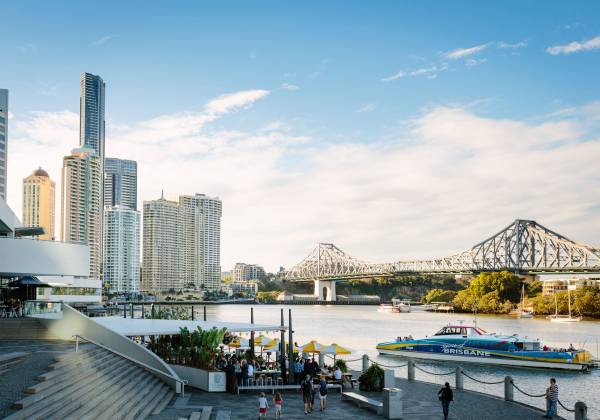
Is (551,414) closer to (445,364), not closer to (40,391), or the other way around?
(40,391)

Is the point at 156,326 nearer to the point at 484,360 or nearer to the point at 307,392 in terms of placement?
the point at 307,392

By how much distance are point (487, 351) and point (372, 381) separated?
66.5 feet

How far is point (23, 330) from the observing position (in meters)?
26.8

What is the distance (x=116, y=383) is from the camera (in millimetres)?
18312

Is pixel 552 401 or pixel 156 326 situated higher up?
pixel 156 326

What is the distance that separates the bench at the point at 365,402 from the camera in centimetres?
1967

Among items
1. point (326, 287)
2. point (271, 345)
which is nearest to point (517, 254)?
point (326, 287)

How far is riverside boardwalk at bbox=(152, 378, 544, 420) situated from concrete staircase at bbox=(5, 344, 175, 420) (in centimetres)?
75

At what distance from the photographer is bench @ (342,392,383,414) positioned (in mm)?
19672

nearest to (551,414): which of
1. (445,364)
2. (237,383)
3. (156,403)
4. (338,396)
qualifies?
(338,396)

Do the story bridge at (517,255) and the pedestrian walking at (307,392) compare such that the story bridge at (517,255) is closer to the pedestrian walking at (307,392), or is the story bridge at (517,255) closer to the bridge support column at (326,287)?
the bridge support column at (326,287)

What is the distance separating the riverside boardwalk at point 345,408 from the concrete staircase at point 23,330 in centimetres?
811

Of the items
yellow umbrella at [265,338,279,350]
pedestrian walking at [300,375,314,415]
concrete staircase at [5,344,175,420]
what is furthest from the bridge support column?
pedestrian walking at [300,375,314,415]

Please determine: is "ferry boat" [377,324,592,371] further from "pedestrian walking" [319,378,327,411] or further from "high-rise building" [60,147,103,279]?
"high-rise building" [60,147,103,279]
